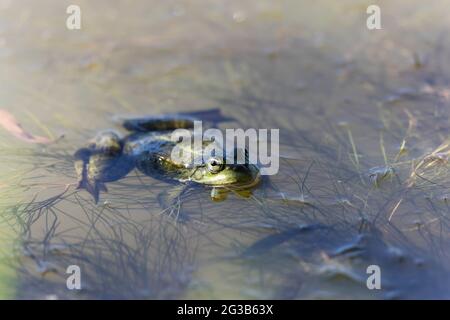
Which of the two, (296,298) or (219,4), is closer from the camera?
(296,298)

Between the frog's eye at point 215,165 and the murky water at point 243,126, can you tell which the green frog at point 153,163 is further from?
the murky water at point 243,126

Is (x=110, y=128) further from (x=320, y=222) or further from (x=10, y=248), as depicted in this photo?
(x=320, y=222)

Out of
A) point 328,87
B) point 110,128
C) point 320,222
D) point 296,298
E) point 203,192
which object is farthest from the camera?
point 328,87

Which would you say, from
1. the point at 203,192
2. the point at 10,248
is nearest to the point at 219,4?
the point at 203,192

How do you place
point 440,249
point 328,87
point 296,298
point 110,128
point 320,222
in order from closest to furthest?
point 296,298
point 440,249
point 320,222
point 110,128
point 328,87

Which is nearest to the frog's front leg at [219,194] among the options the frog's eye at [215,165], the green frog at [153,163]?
the green frog at [153,163]

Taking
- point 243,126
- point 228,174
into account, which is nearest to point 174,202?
point 228,174

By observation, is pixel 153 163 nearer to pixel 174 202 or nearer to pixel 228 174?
pixel 174 202
